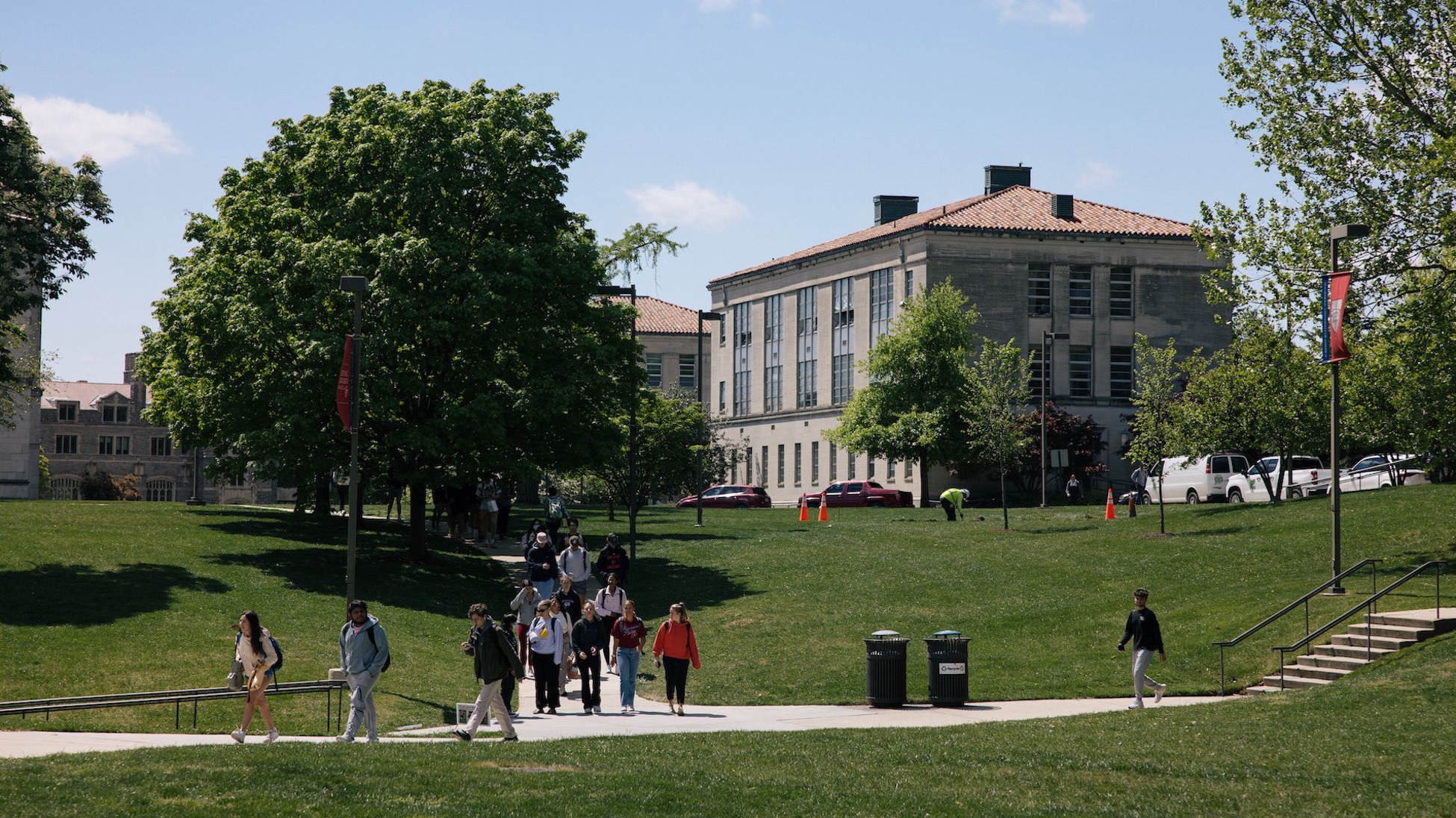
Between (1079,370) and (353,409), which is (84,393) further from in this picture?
(353,409)

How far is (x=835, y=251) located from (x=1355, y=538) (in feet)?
175

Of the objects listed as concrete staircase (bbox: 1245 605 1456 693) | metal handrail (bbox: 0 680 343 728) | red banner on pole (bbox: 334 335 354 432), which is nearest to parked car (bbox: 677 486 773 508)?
red banner on pole (bbox: 334 335 354 432)

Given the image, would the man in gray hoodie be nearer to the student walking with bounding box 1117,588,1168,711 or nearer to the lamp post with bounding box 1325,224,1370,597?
the student walking with bounding box 1117,588,1168,711

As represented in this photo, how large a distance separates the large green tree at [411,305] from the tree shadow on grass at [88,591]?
563 cm

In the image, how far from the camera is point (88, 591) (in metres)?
29.1

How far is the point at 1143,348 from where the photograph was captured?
196ft

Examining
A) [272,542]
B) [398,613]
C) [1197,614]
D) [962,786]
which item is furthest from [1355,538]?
[272,542]

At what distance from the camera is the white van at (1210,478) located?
5259 cm

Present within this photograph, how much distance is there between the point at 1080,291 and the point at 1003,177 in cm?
1372

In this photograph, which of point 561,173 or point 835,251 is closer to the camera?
point 561,173

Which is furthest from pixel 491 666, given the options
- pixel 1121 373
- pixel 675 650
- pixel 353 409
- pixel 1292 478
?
pixel 1121 373

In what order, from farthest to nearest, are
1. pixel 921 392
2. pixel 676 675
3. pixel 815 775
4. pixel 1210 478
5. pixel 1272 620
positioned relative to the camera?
pixel 921 392, pixel 1210 478, pixel 1272 620, pixel 676 675, pixel 815 775

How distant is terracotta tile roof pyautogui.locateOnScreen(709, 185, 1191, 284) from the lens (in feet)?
256

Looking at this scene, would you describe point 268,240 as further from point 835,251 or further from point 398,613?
point 835,251
